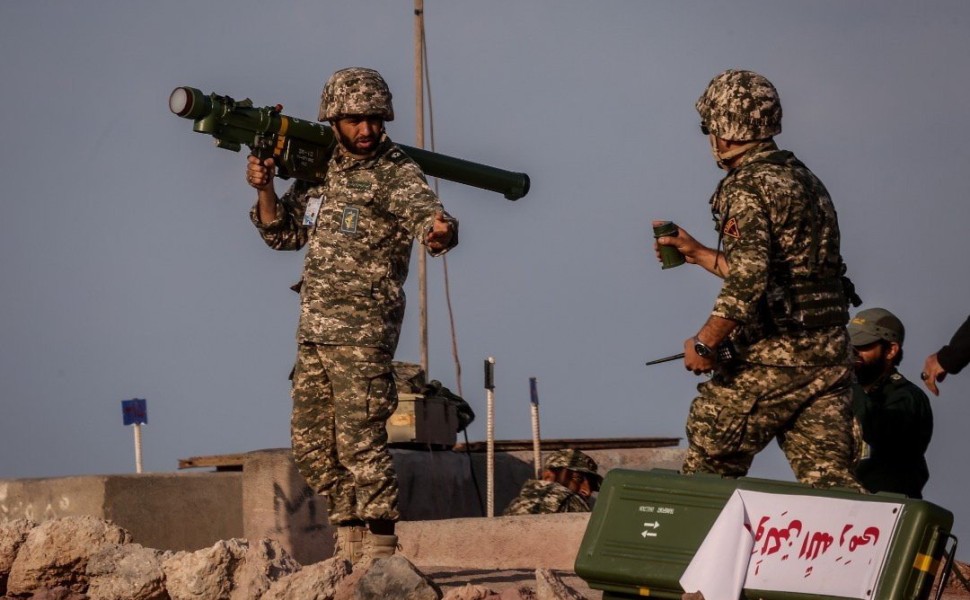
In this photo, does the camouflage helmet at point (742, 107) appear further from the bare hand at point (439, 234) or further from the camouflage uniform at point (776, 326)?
the bare hand at point (439, 234)

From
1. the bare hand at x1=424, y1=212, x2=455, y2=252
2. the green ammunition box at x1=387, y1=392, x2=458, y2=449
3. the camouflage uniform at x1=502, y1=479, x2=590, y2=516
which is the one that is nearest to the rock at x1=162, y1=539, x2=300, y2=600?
the bare hand at x1=424, y1=212, x2=455, y2=252

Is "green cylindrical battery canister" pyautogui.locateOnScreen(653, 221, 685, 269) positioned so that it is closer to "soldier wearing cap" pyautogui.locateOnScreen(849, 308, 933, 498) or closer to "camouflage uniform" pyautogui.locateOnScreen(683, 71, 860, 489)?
"camouflage uniform" pyautogui.locateOnScreen(683, 71, 860, 489)

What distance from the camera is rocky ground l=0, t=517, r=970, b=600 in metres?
6.33

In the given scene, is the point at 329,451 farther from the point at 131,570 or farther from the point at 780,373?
the point at 780,373

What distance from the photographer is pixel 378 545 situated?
24.2 feet

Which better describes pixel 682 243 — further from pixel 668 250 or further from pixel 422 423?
pixel 422 423

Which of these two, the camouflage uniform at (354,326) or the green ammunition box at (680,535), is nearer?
the green ammunition box at (680,535)

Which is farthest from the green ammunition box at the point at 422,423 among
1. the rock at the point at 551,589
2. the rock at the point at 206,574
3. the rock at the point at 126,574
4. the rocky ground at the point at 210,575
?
the rock at the point at 551,589

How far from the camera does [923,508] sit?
17.5 feet

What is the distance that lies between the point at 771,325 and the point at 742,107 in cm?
82

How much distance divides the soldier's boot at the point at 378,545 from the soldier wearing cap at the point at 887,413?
92.4 inches

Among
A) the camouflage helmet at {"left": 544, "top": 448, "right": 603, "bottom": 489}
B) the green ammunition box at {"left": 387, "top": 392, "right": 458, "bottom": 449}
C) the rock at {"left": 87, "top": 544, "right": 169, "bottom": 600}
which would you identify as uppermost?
the green ammunition box at {"left": 387, "top": 392, "right": 458, "bottom": 449}

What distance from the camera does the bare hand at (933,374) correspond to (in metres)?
6.59

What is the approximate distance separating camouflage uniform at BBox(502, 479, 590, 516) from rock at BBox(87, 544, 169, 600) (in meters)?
3.41
